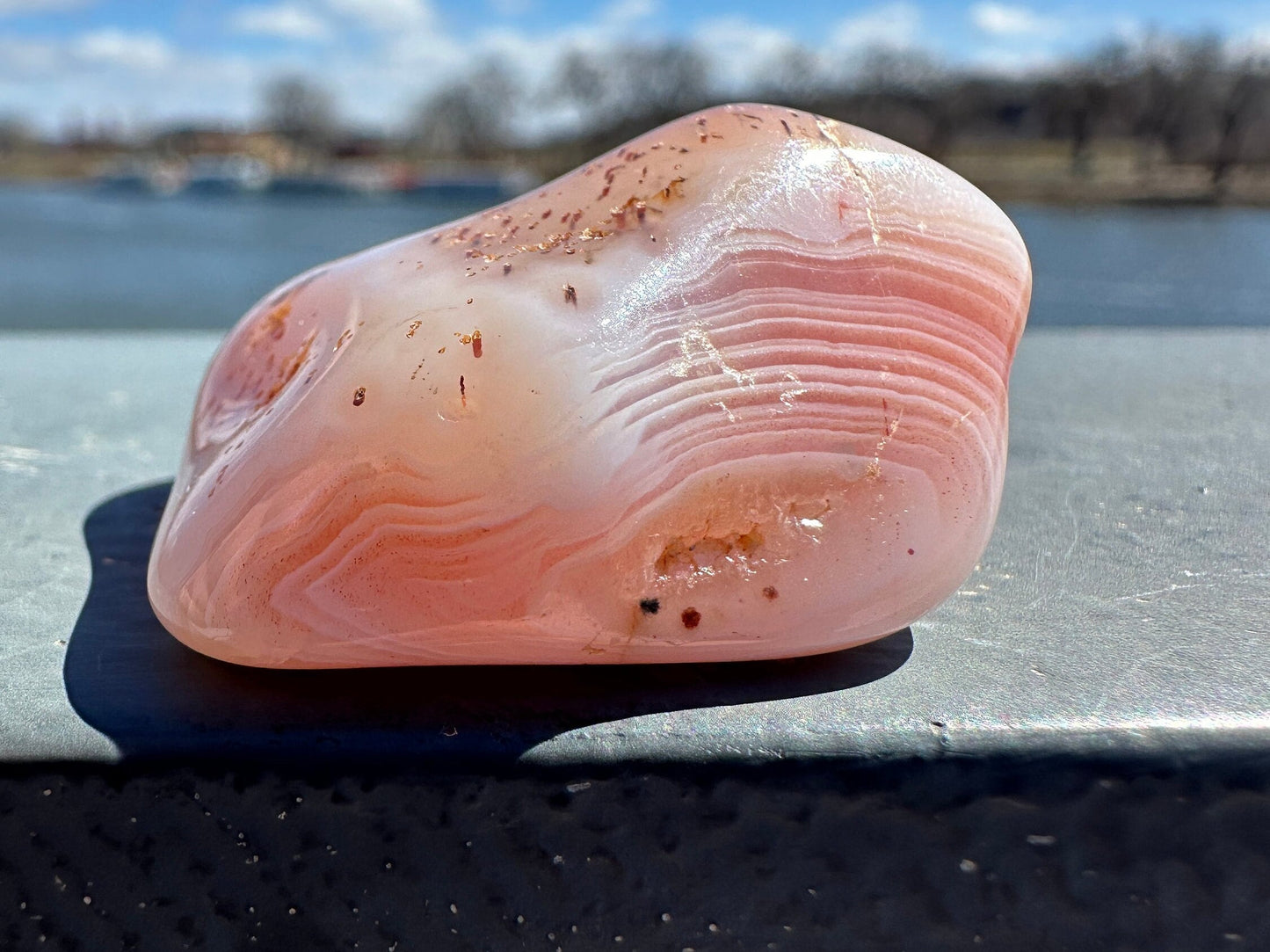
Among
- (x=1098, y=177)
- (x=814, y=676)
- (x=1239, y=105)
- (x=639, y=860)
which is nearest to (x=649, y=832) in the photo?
(x=639, y=860)

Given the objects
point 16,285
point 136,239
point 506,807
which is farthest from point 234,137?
point 506,807

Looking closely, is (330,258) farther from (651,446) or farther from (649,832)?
(649,832)

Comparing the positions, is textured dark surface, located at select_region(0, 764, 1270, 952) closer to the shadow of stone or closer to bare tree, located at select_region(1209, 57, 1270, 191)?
the shadow of stone

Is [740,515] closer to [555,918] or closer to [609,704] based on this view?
[609,704]

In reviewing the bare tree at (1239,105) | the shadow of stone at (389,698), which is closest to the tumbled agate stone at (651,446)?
the shadow of stone at (389,698)

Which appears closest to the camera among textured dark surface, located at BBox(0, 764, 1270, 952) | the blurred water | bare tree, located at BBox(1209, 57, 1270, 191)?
textured dark surface, located at BBox(0, 764, 1270, 952)

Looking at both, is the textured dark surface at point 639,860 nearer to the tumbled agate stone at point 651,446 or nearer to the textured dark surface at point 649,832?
the textured dark surface at point 649,832

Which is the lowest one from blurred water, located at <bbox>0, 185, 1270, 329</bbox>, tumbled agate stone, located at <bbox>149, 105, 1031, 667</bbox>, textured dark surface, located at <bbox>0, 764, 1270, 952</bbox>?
blurred water, located at <bbox>0, 185, 1270, 329</bbox>


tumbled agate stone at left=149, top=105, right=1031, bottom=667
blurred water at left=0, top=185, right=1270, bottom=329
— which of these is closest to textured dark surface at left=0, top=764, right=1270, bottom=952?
tumbled agate stone at left=149, top=105, right=1031, bottom=667
